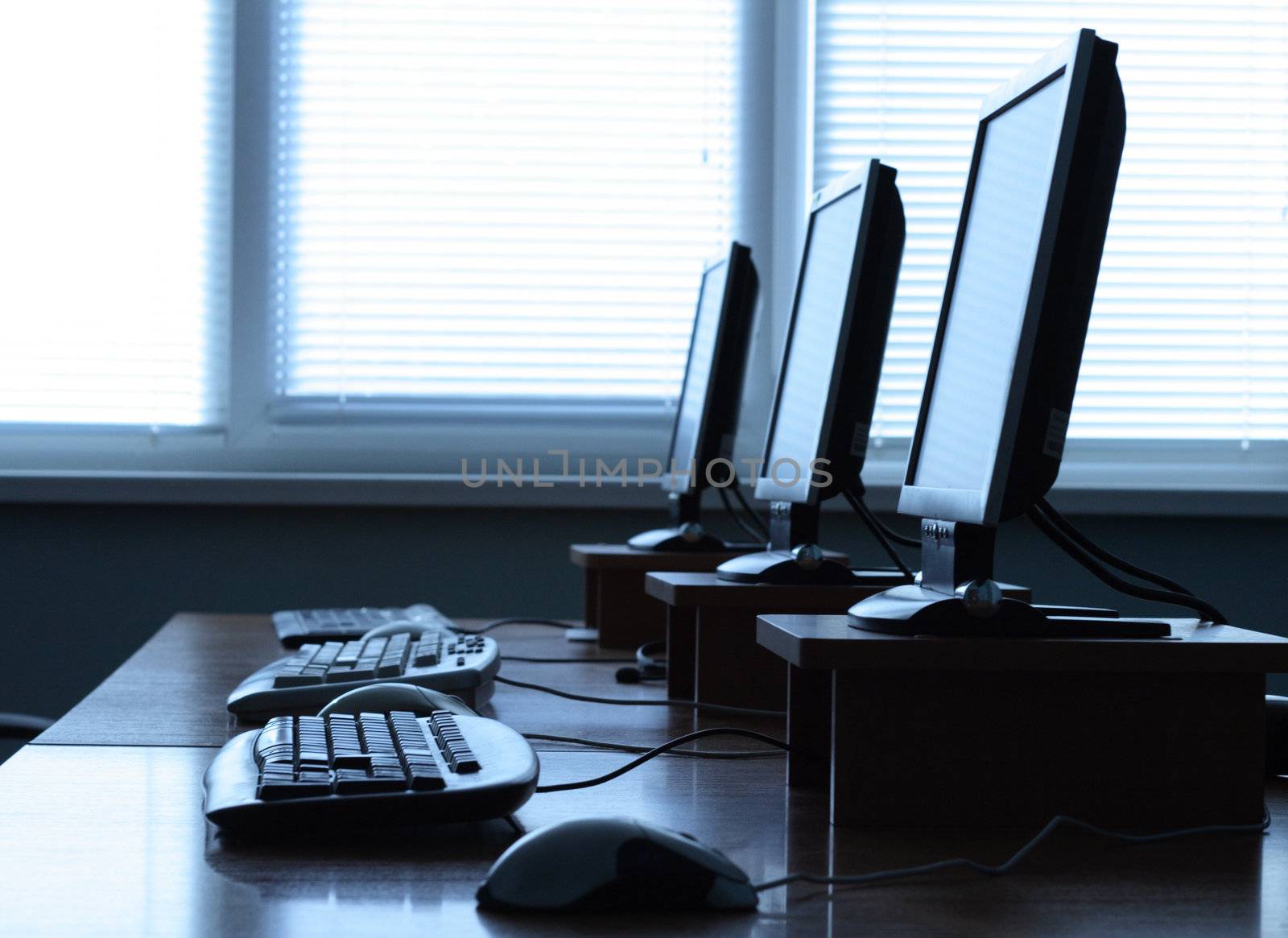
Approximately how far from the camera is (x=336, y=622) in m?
1.86

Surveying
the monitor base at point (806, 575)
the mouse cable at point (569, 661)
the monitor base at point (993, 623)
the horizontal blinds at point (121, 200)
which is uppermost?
the horizontal blinds at point (121, 200)

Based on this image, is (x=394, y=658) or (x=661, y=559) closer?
(x=394, y=658)

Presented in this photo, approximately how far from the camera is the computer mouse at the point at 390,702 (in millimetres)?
1015

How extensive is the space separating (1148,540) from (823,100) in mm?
1214

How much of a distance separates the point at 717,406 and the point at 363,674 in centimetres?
74

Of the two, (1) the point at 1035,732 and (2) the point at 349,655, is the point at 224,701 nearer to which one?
(2) the point at 349,655

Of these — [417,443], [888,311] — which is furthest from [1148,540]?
[888,311]

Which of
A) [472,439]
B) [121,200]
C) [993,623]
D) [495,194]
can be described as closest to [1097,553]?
[993,623]

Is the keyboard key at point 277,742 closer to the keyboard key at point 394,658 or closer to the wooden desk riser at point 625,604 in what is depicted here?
the keyboard key at point 394,658

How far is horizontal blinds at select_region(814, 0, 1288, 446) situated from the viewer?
117 inches

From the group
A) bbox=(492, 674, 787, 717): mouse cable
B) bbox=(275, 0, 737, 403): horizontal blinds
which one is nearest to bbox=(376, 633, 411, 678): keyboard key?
bbox=(492, 674, 787, 717): mouse cable

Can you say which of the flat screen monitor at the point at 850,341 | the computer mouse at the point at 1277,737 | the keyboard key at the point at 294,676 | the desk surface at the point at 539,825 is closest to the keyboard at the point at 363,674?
the keyboard key at the point at 294,676

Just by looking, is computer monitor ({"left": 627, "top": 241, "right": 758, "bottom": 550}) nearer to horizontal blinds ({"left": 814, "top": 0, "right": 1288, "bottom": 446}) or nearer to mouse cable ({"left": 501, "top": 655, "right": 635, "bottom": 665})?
mouse cable ({"left": 501, "top": 655, "right": 635, "bottom": 665})

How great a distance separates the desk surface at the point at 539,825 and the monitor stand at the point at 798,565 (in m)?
0.29
